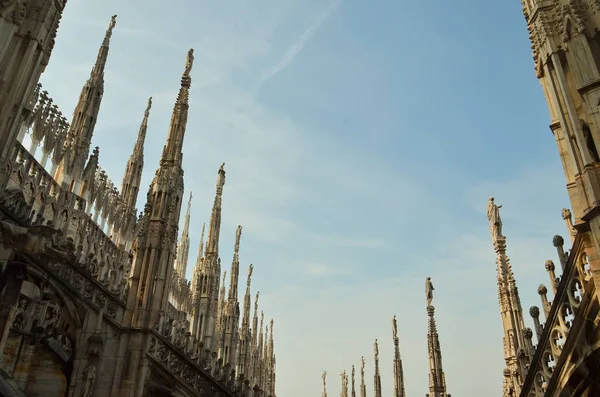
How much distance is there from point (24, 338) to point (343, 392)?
57084 mm

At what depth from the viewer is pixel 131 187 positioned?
3116 centimetres

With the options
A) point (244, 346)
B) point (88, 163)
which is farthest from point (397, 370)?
point (88, 163)

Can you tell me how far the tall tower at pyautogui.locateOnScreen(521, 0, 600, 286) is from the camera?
755 cm

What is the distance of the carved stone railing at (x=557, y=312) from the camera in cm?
757

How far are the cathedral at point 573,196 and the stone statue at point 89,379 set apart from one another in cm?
846

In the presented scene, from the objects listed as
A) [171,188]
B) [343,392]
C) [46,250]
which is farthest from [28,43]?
[343,392]

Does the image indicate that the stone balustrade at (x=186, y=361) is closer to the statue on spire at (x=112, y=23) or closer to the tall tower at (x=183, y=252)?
the statue on spire at (x=112, y=23)

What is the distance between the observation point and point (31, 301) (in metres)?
10.5

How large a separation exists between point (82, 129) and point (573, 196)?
71.8 feet

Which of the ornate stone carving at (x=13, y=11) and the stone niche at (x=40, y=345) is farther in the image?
the stone niche at (x=40, y=345)

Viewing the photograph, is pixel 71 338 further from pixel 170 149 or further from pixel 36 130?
pixel 36 130

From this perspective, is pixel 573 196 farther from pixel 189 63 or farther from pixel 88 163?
pixel 88 163

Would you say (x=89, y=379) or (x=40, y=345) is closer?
(x=89, y=379)

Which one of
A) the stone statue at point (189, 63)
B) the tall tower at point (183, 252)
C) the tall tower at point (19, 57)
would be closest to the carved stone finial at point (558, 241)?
the tall tower at point (19, 57)
